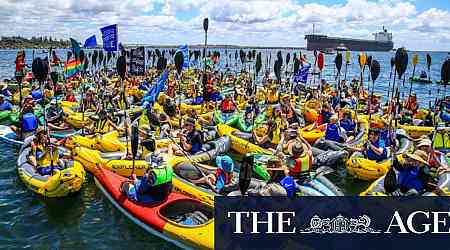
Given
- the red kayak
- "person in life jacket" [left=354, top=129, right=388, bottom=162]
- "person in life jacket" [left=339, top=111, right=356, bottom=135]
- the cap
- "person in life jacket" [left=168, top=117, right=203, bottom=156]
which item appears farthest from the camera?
"person in life jacket" [left=339, top=111, right=356, bottom=135]

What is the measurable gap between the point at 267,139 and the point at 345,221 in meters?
6.67

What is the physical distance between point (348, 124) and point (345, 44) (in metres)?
113

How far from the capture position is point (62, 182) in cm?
957

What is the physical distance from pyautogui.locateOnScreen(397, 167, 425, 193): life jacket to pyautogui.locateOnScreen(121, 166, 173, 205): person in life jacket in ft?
14.0

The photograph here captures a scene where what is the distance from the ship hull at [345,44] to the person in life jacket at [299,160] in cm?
10638

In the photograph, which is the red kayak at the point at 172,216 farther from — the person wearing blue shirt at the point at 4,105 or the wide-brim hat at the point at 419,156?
the person wearing blue shirt at the point at 4,105

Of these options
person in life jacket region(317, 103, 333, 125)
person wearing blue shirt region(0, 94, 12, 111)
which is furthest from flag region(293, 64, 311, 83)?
person wearing blue shirt region(0, 94, 12, 111)

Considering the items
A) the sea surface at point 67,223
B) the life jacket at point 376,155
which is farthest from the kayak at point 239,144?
the sea surface at point 67,223

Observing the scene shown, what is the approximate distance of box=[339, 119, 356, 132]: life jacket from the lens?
14545 millimetres

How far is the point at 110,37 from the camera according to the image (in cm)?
1480

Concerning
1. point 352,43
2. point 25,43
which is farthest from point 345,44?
point 25,43

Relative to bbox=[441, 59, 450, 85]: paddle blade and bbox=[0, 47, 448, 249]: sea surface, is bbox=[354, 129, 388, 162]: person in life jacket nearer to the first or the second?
bbox=[0, 47, 448, 249]: sea surface

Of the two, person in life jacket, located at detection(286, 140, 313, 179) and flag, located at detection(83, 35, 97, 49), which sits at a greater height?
flag, located at detection(83, 35, 97, 49)

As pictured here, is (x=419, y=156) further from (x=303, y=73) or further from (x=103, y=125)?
(x=303, y=73)
